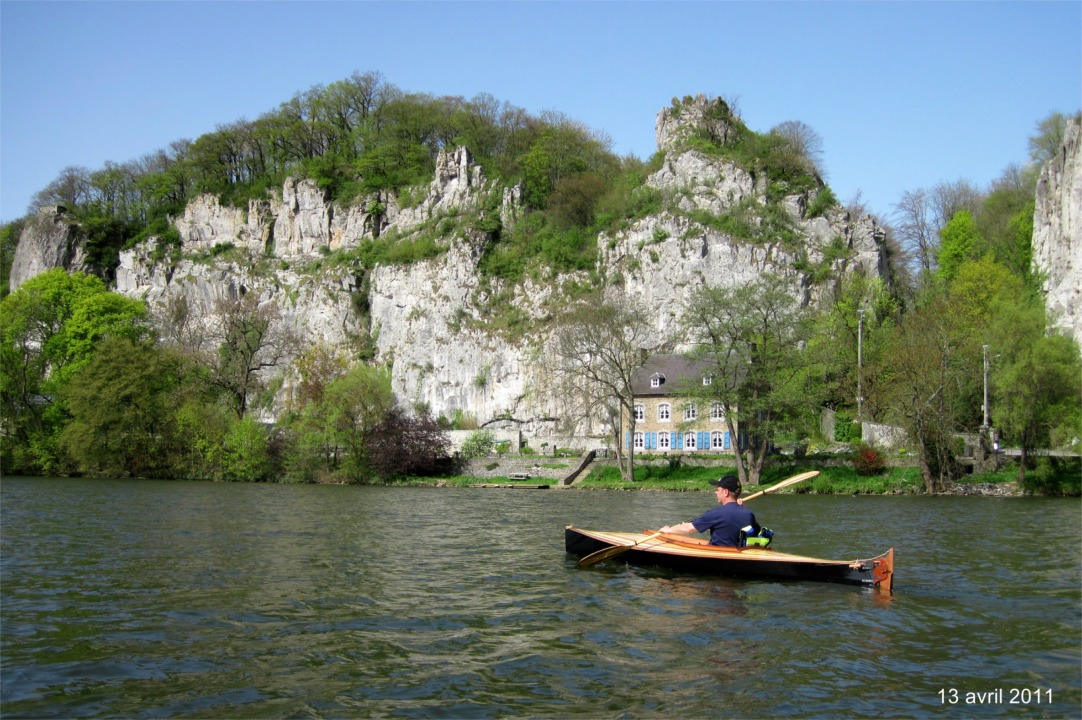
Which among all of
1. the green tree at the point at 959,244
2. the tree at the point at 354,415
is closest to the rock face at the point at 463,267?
the green tree at the point at 959,244

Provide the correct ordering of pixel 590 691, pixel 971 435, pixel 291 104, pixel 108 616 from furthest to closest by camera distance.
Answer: pixel 291 104, pixel 971 435, pixel 108 616, pixel 590 691

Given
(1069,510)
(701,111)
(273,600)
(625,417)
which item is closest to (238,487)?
(625,417)

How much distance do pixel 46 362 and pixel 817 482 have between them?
41.3m

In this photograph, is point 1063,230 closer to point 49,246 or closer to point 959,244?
point 959,244

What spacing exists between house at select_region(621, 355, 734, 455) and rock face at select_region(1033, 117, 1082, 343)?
1972 cm

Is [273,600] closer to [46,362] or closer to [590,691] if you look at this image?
[590,691]

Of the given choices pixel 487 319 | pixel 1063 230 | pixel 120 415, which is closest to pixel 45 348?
pixel 120 415

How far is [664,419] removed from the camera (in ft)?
173

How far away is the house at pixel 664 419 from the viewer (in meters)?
51.3

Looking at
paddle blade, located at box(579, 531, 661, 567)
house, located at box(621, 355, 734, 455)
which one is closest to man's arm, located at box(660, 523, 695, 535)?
paddle blade, located at box(579, 531, 661, 567)

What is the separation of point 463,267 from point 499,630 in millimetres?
57284

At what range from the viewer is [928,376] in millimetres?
39906

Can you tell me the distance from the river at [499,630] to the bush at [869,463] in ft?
63.6

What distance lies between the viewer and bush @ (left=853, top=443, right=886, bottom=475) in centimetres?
4056
